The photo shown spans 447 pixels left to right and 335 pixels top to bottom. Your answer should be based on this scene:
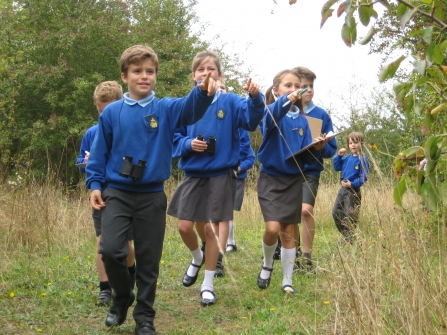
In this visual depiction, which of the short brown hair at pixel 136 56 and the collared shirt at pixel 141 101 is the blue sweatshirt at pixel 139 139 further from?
the short brown hair at pixel 136 56

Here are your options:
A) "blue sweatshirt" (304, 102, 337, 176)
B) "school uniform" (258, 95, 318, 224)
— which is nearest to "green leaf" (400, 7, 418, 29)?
"school uniform" (258, 95, 318, 224)

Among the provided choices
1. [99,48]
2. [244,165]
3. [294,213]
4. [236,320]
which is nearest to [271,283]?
[294,213]

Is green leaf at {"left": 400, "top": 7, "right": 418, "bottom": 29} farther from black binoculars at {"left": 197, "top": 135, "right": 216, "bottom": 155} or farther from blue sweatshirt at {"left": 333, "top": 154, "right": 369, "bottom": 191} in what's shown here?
blue sweatshirt at {"left": 333, "top": 154, "right": 369, "bottom": 191}

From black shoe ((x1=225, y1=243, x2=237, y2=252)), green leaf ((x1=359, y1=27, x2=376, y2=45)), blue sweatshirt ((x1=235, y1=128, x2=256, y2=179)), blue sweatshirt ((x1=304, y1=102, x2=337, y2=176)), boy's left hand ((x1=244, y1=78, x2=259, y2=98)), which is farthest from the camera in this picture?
black shoe ((x1=225, y1=243, x2=237, y2=252))

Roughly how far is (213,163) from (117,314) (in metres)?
1.64

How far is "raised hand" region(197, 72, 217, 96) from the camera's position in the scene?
4.25 m

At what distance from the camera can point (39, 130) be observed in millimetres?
20938

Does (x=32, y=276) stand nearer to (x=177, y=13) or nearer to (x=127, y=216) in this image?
(x=127, y=216)

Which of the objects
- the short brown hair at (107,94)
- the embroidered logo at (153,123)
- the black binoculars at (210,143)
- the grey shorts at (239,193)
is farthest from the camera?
the grey shorts at (239,193)

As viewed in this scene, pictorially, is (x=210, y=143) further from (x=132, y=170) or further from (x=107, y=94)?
(x=132, y=170)

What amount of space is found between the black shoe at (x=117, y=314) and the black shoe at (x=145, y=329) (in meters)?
0.18

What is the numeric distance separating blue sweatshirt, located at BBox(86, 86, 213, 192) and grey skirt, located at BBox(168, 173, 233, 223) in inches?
44.4

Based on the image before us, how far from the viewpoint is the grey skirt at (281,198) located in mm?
5809

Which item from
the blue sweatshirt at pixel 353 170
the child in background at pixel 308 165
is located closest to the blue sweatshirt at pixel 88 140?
the child in background at pixel 308 165
